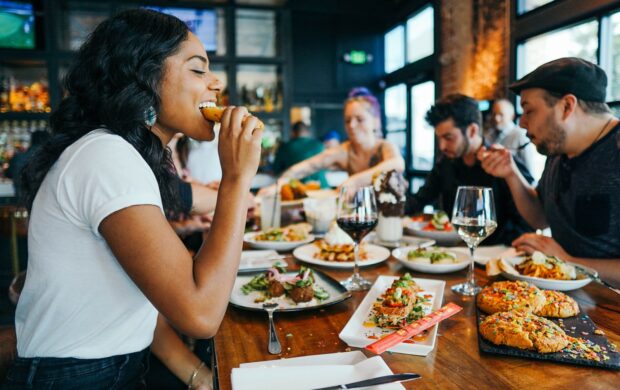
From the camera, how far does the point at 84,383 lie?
98cm

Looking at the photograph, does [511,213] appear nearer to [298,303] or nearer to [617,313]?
[617,313]

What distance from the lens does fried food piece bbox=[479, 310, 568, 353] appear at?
0.82 meters

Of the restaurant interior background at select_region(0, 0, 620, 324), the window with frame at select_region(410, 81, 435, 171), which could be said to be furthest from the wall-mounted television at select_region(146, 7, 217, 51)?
the window with frame at select_region(410, 81, 435, 171)

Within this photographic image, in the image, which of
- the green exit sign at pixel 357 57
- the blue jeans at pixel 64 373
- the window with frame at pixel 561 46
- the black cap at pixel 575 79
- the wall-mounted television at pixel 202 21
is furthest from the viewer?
the green exit sign at pixel 357 57

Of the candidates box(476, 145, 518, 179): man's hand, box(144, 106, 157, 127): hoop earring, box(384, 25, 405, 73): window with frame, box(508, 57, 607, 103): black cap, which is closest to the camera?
box(144, 106, 157, 127): hoop earring

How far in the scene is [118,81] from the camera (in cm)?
105

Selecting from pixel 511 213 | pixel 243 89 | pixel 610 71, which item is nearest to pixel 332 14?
pixel 243 89

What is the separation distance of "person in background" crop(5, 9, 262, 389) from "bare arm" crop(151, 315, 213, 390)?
0.38 feet

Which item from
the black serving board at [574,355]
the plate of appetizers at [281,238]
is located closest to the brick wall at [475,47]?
the plate of appetizers at [281,238]

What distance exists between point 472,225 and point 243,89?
557 centimetres

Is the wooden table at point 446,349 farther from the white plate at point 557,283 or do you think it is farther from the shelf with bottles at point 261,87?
the shelf with bottles at point 261,87

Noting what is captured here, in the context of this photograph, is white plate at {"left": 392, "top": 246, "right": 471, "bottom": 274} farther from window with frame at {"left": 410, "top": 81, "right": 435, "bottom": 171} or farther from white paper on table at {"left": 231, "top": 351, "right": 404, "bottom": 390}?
window with frame at {"left": 410, "top": 81, "right": 435, "bottom": 171}

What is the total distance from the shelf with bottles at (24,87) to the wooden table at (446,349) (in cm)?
577

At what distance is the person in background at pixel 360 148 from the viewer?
3193 millimetres
